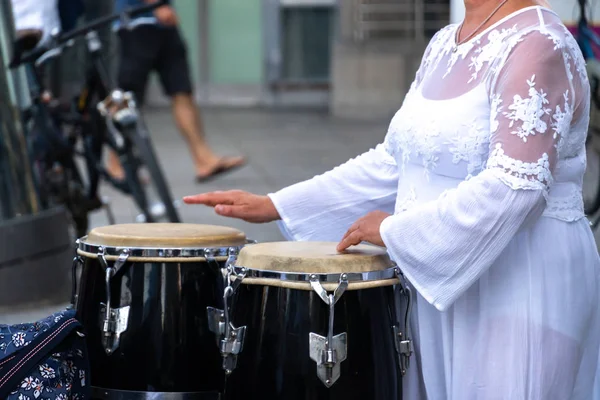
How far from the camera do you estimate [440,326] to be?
2797mm

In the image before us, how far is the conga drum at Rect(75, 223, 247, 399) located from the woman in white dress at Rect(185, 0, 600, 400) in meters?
0.54

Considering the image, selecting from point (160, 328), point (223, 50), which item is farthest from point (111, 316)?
point (223, 50)

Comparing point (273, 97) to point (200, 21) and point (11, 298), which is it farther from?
point (11, 298)

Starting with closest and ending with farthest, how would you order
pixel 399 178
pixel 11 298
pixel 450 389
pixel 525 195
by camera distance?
pixel 525 195 < pixel 450 389 < pixel 399 178 < pixel 11 298

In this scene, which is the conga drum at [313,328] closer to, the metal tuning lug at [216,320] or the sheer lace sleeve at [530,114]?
the metal tuning lug at [216,320]

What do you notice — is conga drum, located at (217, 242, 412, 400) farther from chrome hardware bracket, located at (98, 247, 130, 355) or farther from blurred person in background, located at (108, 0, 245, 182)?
blurred person in background, located at (108, 0, 245, 182)

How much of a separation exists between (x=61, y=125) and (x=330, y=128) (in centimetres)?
768

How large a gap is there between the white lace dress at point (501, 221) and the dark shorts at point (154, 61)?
5793 millimetres

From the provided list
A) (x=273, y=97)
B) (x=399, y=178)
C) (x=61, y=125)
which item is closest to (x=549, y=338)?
(x=399, y=178)

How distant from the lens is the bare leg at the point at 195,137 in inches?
338

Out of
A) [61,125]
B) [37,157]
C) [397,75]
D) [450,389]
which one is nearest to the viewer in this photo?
[450,389]

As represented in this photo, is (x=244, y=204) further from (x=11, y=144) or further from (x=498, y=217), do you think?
(x=11, y=144)

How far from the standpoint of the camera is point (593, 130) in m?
5.80

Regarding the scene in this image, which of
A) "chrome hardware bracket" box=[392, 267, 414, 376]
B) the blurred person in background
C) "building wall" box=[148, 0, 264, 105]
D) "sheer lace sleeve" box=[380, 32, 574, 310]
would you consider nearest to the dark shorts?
the blurred person in background
